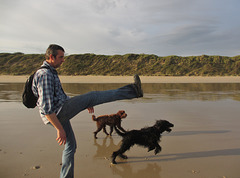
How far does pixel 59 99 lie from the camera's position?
2.38 m

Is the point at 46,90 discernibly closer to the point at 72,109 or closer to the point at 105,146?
the point at 72,109

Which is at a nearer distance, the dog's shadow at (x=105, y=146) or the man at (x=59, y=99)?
the man at (x=59, y=99)

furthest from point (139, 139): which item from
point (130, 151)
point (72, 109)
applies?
point (72, 109)

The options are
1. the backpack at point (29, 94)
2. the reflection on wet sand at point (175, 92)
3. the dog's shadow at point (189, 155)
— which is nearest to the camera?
the backpack at point (29, 94)

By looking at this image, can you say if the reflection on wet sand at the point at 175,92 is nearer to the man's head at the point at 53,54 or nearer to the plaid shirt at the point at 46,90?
the man's head at the point at 53,54

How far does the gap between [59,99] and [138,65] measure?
45.6 m

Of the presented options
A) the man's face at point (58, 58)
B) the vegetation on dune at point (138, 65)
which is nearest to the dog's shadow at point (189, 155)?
the man's face at point (58, 58)

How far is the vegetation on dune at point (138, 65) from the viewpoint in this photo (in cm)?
4094

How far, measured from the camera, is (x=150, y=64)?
4716cm

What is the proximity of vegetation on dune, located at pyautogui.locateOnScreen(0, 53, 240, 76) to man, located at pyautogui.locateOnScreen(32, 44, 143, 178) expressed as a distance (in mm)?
38446

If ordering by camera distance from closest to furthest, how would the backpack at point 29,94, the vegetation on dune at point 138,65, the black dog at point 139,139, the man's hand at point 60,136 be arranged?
1. the man's hand at point 60,136
2. the backpack at point 29,94
3. the black dog at point 139,139
4. the vegetation on dune at point 138,65

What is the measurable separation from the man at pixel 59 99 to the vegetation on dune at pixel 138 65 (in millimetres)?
38446

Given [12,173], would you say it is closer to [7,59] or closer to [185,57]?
[185,57]

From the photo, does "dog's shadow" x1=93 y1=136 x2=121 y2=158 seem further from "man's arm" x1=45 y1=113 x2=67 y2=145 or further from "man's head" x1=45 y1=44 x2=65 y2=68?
"man's head" x1=45 y1=44 x2=65 y2=68
